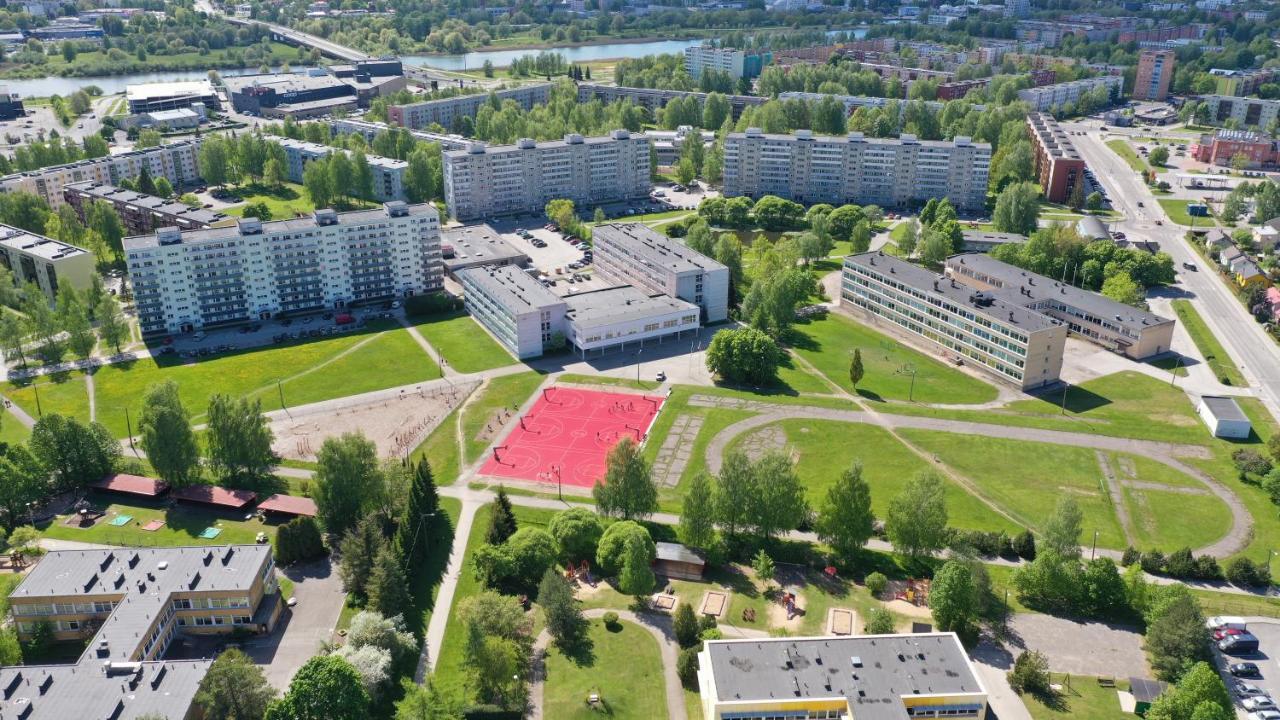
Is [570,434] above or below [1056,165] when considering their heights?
below

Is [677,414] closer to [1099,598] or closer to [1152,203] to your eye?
[1099,598]

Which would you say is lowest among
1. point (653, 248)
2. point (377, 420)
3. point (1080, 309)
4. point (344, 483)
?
point (377, 420)

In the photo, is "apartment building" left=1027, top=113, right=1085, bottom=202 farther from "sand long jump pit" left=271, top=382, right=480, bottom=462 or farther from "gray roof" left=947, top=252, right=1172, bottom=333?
"sand long jump pit" left=271, top=382, right=480, bottom=462

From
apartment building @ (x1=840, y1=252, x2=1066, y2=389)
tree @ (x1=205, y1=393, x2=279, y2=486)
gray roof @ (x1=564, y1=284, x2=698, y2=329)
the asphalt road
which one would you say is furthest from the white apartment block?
the asphalt road

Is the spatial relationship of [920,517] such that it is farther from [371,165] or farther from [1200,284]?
[371,165]

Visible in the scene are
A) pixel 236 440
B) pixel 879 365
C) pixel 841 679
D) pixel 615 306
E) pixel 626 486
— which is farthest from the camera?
pixel 615 306

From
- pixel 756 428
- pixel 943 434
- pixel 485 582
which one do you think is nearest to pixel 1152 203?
pixel 943 434

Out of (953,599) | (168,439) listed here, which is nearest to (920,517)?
(953,599)
